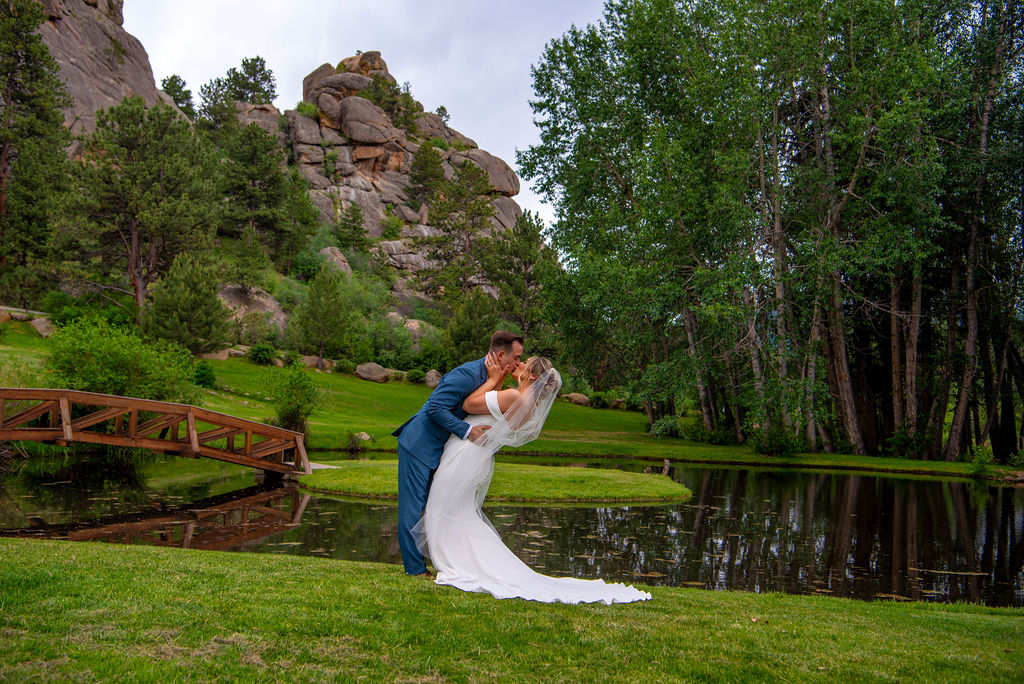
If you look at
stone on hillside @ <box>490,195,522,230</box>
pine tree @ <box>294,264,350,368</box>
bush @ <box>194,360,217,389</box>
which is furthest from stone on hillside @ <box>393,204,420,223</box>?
bush @ <box>194,360,217,389</box>

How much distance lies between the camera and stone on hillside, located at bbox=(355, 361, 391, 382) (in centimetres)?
4931

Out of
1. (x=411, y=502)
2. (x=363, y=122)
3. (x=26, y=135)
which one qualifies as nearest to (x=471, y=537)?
(x=411, y=502)

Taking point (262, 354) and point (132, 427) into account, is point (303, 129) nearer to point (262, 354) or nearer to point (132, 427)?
point (262, 354)

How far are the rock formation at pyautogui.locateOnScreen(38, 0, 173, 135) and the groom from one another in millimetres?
60289

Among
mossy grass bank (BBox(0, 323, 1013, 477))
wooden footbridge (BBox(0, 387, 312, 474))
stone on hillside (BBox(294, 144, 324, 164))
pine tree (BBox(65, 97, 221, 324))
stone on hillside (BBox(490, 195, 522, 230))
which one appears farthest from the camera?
stone on hillside (BBox(490, 195, 522, 230))

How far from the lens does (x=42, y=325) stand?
39.4 metres

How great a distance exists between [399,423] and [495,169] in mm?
70425

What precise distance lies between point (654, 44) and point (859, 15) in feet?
31.2

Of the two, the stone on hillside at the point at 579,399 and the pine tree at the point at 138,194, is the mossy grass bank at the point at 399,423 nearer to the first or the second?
the pine tree at the point at 138,194

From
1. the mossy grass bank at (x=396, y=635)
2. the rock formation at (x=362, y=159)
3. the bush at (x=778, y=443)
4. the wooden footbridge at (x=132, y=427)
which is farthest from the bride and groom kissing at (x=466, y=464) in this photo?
the rock formation at (x=362, y=159)

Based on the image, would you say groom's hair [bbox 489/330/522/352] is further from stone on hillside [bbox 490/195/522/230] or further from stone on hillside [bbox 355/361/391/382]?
stone on hillside [bbox 490/195/522/230]

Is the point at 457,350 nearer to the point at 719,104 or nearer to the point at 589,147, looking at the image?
the point at 589,147

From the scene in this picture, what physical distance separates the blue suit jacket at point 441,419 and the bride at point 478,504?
0.32 feet

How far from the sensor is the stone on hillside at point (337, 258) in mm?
68312
